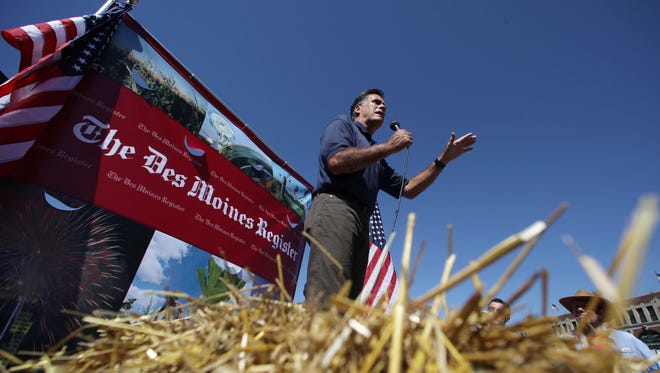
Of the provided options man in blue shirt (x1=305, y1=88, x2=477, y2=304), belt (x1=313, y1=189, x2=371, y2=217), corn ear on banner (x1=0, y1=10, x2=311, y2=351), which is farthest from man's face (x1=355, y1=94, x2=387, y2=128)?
corn ear on banner (x1=0, y1=10, x2=311, y2=351)

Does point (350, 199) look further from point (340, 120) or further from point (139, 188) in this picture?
point (139, 188)

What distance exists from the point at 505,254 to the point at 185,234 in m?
2.11

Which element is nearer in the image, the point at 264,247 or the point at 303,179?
the point at 264,247

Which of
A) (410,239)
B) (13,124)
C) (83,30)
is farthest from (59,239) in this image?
(410,239)

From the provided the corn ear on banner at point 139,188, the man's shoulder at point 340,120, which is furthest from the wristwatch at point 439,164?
the corn ear on banner at point 139,188

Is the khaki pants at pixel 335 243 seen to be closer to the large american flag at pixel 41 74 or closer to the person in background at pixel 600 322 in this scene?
the person in background at pixel 600 322

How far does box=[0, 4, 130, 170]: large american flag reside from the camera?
1.41 m

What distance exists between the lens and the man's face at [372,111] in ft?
6.25

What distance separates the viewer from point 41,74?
155 cm

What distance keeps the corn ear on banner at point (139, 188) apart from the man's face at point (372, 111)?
3.88 ft

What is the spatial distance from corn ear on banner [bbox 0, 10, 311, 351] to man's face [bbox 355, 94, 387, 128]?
1.18 meters

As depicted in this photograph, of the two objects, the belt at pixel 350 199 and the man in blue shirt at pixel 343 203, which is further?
the belt at pixel 350 199

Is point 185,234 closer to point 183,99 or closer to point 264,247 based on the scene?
point 264,247

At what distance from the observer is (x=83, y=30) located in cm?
172
